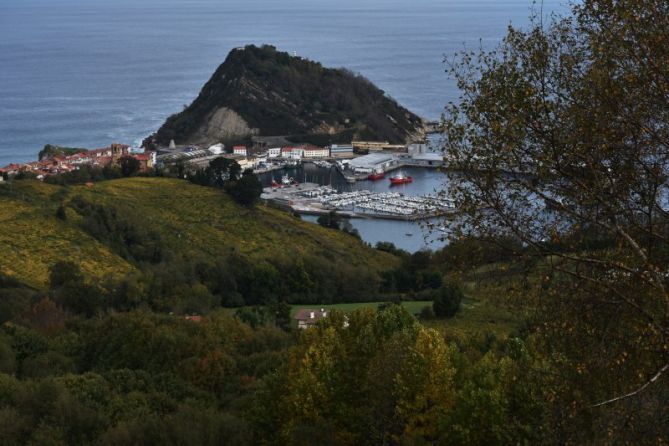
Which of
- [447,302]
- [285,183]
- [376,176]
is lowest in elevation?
[447,302]

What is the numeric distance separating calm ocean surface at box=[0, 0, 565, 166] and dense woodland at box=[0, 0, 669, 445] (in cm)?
1272

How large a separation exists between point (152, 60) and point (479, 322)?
6468 cm

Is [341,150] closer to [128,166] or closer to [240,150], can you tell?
[240,150]

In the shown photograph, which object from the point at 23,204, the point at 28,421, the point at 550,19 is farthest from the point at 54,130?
the point at 550,19

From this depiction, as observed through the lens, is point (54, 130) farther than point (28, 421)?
Yes

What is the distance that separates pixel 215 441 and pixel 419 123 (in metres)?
41.7

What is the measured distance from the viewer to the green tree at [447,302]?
1471 cm

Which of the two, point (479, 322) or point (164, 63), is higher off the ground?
point (164, 63)

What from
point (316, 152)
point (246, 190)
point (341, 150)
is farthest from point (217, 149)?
point (246, 190)

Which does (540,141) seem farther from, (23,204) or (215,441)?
(23,204)

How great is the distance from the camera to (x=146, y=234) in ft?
67.5

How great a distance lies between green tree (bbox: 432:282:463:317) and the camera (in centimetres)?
1471

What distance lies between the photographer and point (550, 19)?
403 cm

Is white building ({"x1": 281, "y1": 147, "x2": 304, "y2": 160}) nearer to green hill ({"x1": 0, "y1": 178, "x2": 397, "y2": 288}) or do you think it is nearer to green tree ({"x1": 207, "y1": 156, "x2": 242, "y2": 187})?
green tree ({"x1": 207, "y1": 156, "x2": 242, "y2": 187})
